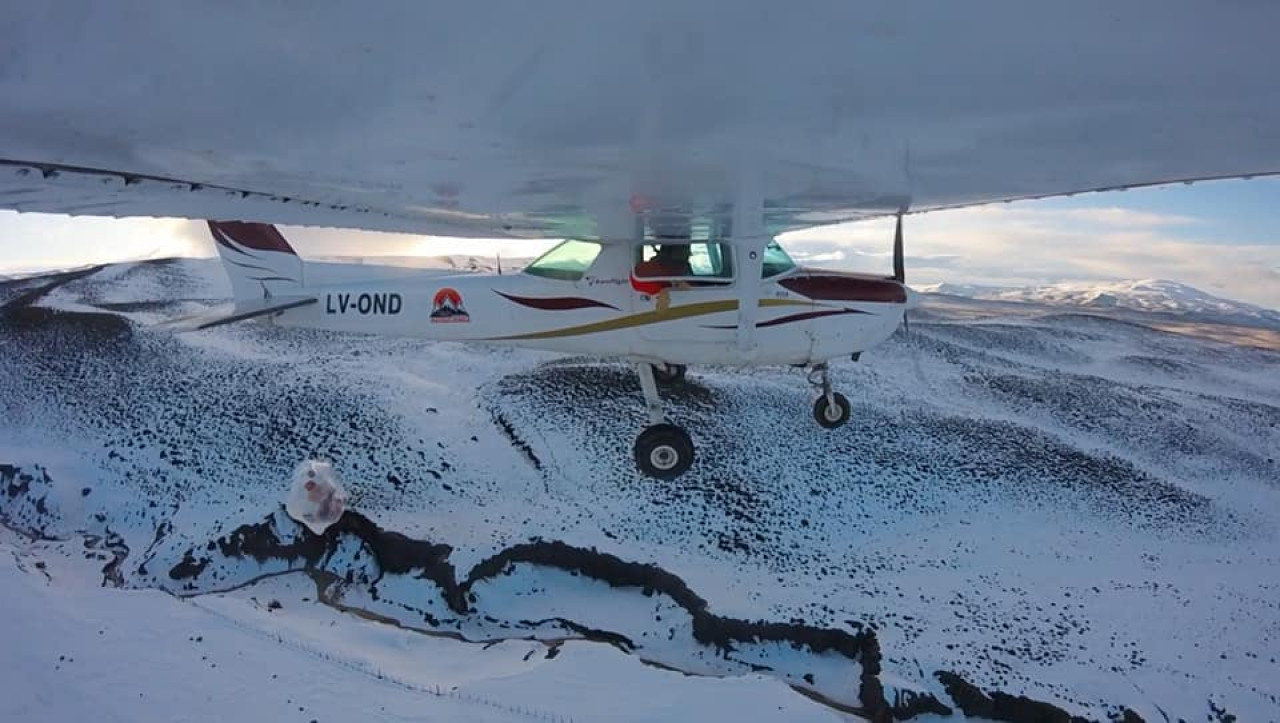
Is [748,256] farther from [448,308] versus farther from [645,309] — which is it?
[448,308]

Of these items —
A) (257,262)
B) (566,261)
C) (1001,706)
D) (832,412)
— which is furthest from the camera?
(832,412)

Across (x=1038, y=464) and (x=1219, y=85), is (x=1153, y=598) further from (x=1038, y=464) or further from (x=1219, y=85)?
(x=1219, y=85)

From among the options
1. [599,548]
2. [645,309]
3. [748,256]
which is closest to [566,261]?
[645,309]

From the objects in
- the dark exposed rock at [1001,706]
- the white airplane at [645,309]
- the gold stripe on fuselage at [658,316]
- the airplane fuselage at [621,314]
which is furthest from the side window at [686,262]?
the dark exposed rock at [1001,706]

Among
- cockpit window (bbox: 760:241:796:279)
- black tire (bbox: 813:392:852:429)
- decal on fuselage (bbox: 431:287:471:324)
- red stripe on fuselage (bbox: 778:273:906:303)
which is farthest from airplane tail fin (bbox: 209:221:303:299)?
black tire (bbox: 813:392:852:429)

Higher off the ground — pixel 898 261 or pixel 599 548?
pixel 898 261

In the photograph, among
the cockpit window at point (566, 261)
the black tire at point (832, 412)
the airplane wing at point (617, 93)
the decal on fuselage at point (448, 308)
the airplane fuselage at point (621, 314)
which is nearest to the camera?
the airplane wing at point (617, 93)

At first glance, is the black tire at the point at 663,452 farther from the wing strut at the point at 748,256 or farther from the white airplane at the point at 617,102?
the white airplane at the point at 617,102
